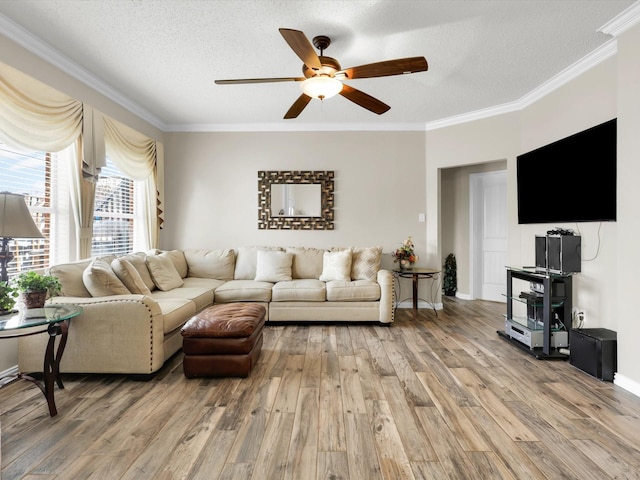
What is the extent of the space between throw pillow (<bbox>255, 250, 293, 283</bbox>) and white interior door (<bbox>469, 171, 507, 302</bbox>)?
3150mm

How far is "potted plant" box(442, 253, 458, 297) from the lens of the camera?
570cm

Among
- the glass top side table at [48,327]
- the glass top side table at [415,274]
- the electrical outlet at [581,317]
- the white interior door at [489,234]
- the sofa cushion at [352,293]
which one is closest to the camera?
the glass top side table at [48,327]

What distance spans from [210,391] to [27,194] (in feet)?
7.76

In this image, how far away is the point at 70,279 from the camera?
9.08 ft

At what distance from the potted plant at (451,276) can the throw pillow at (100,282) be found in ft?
15.8

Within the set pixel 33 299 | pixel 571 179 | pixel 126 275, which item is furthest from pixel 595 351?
pixel 33 299

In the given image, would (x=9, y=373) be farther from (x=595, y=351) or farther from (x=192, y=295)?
(x=595, y=351)

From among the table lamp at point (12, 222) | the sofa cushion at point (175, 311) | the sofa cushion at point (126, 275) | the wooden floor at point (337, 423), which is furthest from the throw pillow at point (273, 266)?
the table lamp at point (12, 222)

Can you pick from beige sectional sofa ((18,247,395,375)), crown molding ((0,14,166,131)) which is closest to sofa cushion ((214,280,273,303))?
beige sectional sofa ((18,247,395,375))

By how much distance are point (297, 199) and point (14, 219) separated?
130 inches

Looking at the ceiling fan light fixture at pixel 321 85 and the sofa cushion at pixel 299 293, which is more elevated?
the ceiling fan light fixture at pixel 321 85

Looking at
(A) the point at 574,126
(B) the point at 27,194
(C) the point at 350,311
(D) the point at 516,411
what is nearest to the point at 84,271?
(B) the point at 27,194

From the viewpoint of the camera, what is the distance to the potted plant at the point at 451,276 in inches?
224

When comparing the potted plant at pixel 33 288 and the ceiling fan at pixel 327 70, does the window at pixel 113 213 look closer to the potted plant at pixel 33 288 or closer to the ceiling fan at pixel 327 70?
the potted plant at pixel 33 288
